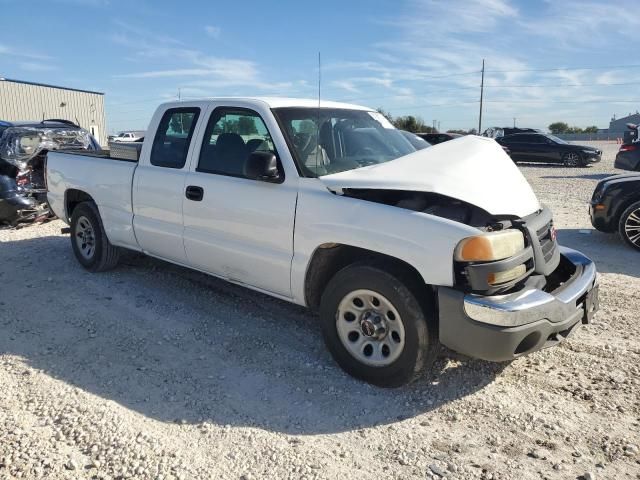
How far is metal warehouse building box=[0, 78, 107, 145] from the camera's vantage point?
37.9m

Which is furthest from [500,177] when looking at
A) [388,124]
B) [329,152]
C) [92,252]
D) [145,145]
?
[92,252]

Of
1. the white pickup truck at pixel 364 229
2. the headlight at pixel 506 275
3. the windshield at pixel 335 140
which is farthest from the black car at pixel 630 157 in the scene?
the headlight at pixel 506 275

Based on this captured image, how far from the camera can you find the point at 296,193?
387 centimetres

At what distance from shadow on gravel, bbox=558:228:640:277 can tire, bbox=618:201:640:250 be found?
13 centimetres

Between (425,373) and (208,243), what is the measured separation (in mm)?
2070

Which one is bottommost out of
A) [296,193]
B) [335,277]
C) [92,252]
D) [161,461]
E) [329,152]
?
[161,461]

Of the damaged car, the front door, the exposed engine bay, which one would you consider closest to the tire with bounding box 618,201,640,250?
the exposed engine bay

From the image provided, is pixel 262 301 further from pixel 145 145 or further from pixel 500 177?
pixel 500 177

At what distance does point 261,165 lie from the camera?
12.6 ft

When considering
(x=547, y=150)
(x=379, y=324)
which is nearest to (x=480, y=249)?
(x=379, y=324)

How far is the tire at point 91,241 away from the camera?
6.00 metres

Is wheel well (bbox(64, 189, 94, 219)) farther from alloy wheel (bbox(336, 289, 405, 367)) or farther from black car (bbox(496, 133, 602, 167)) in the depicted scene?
black car (bbox(496, 133, 602, 167))

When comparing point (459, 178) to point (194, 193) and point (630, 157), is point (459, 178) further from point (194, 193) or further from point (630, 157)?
point (630, 157)

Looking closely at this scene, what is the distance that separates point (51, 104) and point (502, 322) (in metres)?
46.1
